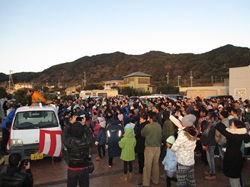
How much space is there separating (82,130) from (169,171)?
243 centimetres

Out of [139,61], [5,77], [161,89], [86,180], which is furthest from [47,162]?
[5,77]

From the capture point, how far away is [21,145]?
721 cm

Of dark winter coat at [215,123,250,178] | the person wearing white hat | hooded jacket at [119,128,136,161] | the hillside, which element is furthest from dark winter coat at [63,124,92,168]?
the hillside

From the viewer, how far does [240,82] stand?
1059 inches

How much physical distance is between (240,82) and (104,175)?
2464 cm

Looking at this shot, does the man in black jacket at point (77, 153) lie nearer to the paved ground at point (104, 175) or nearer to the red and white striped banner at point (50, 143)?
the paved ground at point (104, 175)

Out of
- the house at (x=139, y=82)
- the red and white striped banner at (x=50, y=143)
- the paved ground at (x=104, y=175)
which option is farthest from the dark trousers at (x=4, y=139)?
the house at (x=139, y=82)

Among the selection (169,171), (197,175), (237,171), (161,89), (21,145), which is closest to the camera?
(237,171)

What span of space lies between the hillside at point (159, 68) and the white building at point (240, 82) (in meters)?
53.3

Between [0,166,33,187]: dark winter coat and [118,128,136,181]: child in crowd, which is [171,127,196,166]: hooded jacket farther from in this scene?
[0,166,33,187]: dark winter coat

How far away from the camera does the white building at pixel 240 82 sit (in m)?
26.2

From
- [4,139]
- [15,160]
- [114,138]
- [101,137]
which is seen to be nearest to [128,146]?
[114,138]

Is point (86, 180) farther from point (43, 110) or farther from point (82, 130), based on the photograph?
point (43, 110)

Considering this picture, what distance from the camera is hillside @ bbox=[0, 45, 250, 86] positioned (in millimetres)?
110875
